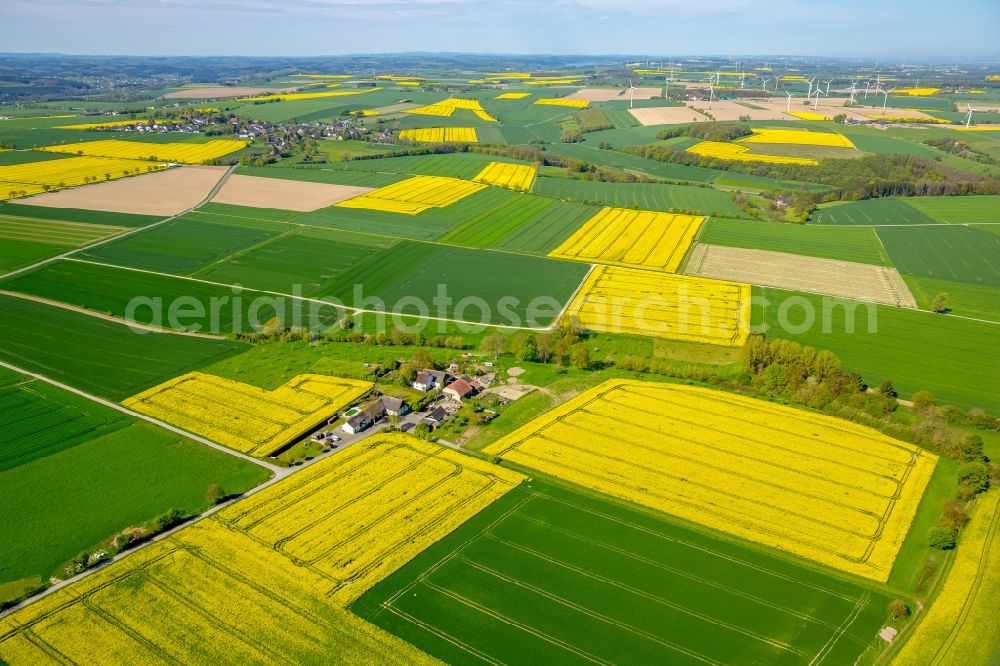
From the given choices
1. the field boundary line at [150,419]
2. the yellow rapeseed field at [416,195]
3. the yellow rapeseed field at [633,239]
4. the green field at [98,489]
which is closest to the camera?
the green field at [98,489]

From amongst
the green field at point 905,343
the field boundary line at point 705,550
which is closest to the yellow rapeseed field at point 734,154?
the green field at point 905,343

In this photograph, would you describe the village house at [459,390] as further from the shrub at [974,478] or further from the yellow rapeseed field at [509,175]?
the yellow rapeseed field at [509,175]

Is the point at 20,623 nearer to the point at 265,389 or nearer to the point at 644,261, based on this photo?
the point at 265,389

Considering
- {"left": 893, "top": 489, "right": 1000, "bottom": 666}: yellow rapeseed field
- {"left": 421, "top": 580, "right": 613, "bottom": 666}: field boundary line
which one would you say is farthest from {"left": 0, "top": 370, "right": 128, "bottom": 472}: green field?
{"left": 893, "top": 489, "right": 1000, "bottom": 666}: yellow rapeseed field

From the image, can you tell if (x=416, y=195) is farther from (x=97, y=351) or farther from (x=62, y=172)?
(x=62, y=172)

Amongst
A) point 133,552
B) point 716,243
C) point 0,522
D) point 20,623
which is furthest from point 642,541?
point 716,243

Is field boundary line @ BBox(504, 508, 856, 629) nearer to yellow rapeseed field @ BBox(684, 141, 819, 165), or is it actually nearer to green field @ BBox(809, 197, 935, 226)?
green field @ BBox(809, 197, 935, 226)
